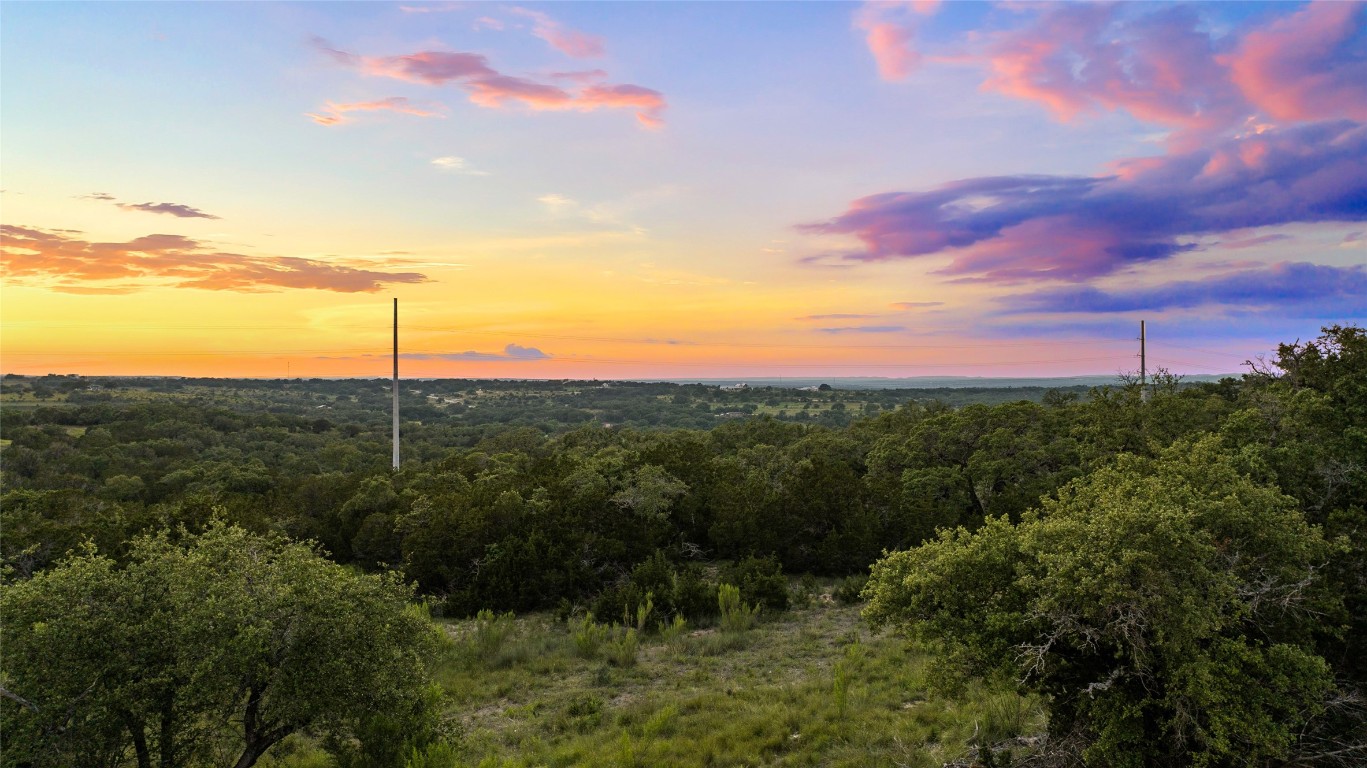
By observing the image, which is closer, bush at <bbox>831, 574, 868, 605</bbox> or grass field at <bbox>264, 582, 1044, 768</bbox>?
grass field at <bbox>264, 582, 1044, 768</bbox>

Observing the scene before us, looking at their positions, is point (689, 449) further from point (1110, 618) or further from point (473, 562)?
point (1110, 618)

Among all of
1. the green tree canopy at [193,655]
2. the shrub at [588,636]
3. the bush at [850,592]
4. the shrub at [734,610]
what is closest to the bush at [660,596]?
the shrub at [734,610]

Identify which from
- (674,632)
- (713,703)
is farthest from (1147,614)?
(674,632)

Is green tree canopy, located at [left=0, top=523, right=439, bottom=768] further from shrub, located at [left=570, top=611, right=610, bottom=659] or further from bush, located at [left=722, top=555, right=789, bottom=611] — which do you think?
bush, located at [left=722, top=555, right=789, bottom=611]

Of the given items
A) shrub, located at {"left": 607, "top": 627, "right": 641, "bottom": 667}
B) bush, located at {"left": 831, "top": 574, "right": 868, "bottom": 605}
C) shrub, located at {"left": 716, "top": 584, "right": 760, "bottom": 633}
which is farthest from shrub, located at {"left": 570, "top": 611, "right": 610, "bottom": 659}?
bush, located at {"left": 831, "top": 574, "right": 868, "bottom": 605}

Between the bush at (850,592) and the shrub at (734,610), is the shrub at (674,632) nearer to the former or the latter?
the shrub at (734,610)
